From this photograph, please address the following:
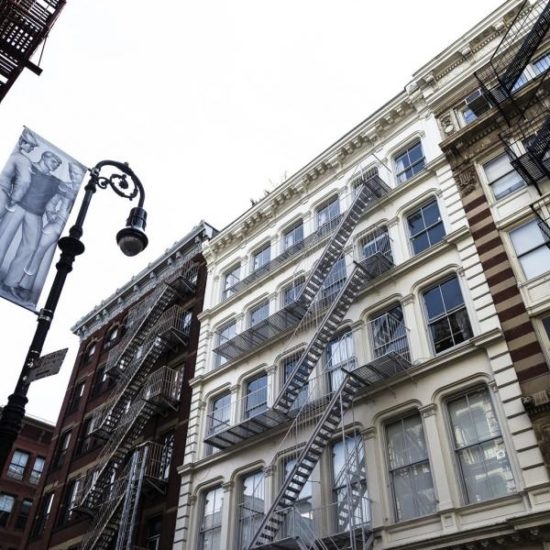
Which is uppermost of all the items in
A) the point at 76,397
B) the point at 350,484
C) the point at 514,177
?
the point at 76,397

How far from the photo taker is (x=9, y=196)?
10.3 meters

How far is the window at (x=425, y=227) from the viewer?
1844 centimetres

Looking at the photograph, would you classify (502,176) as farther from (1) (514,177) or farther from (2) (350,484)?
(2) (350,484)

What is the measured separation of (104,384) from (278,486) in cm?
1846

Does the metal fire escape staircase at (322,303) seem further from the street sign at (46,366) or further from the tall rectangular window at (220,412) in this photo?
the street sign at (46,366)

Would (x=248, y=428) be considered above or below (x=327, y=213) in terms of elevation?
below

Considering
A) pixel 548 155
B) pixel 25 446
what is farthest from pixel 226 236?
pixel 25 446

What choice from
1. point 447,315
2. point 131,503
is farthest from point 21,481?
point 447,315

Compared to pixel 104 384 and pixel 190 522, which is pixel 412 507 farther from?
pixel 104 384

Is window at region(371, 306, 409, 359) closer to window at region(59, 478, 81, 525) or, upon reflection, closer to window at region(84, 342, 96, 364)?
window at region(59, 478, 81, 525)

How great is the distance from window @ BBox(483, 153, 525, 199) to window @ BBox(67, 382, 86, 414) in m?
27.5

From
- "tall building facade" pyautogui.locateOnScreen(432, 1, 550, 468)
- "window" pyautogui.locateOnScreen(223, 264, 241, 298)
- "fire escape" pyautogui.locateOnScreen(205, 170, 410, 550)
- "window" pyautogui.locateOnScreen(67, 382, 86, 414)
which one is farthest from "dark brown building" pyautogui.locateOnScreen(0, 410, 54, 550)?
"tall building facade" pyautogui.locateOnScreen(432, 1, 550, 468)

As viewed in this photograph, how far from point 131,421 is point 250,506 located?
8.87 metres

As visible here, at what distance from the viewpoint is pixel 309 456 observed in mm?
15273
